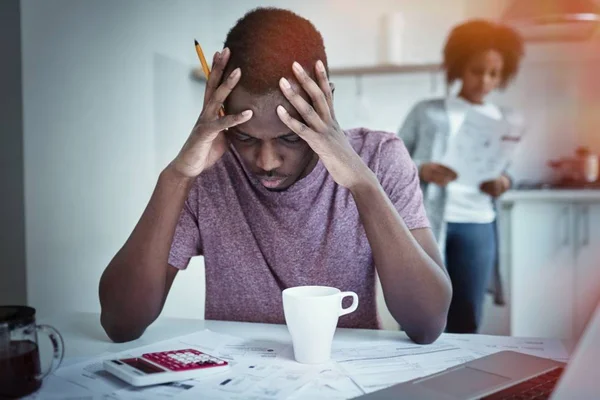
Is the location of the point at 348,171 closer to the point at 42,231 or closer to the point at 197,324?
the point at 197,324

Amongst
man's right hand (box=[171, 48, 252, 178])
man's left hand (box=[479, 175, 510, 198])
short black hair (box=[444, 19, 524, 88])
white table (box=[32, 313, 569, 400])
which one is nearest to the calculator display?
white table (box=[32, 313, 569, 400])

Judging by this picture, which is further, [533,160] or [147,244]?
[533,160]

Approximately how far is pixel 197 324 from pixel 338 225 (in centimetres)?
27

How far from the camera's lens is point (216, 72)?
2.75ft

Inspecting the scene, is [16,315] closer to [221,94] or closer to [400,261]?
[221,94]

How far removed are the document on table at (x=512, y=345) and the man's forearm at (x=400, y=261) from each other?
0.04m

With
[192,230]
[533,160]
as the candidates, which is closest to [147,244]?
[192,230]

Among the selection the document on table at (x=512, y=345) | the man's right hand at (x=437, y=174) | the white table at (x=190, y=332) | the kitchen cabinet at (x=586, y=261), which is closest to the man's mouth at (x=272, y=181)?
the white table at (x=190, y=332)

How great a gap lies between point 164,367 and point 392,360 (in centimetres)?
26

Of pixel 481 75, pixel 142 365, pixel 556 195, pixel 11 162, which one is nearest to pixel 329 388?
pixel 142 365

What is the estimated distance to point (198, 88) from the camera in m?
2.41

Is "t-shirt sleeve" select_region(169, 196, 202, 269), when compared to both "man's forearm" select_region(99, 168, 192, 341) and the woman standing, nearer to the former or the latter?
"man's forearm" select_region(99, 168, 192, 341)

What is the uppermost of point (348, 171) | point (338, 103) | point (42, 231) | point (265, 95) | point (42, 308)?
point (338, 103)

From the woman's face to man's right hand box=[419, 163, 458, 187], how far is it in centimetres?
25
